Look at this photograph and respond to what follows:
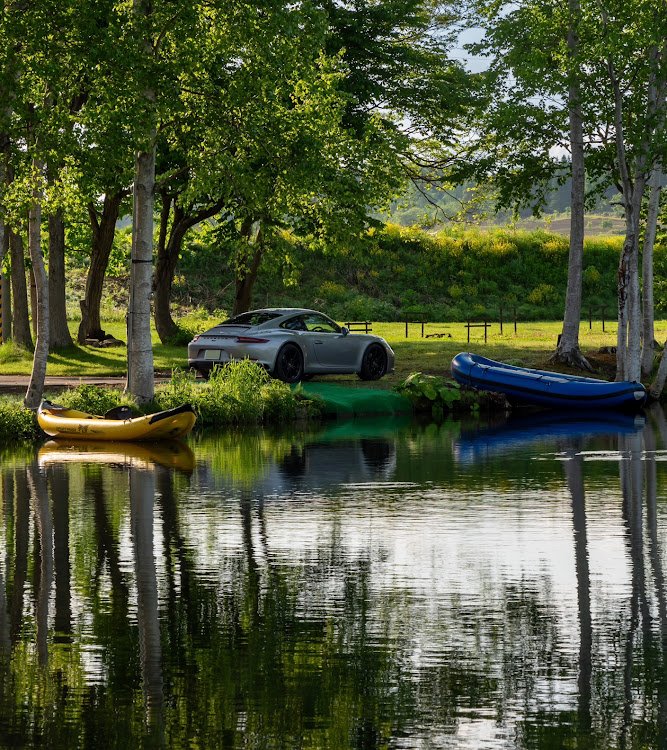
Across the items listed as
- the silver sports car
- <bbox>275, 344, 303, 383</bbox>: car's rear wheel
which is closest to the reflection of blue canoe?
the silver sports car

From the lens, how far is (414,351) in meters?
35.7

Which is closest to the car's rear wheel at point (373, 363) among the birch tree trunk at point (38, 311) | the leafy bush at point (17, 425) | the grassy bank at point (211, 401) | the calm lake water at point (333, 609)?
the grassy bank at point (211, 401)

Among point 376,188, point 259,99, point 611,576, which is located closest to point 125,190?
point 376,188

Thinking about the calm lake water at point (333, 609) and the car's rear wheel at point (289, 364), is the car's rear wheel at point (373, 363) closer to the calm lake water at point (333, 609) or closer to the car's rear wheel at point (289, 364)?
the car's rear wheel at point (289, 364)

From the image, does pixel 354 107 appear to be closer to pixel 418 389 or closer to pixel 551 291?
pixel 418 389

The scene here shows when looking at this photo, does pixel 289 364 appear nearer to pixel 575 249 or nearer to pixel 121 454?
pixel 121 454

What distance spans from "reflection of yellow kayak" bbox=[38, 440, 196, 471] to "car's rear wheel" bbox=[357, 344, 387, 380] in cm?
852

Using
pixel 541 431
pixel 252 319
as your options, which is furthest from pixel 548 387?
pixel 252 319

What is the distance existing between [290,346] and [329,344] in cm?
116

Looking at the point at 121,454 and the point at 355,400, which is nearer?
the point at 121,454

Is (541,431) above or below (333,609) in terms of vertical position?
below

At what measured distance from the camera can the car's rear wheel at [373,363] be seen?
27094 millimetres

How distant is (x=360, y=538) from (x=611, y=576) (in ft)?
7.76

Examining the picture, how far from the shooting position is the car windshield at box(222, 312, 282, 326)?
84.4 ft
